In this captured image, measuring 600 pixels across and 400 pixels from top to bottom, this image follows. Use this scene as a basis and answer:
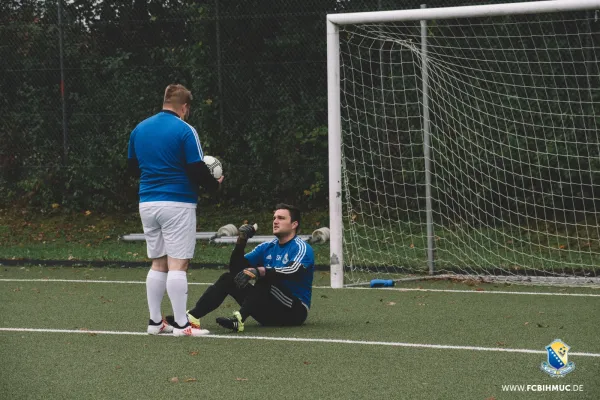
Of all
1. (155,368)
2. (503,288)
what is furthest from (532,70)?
(155,368)

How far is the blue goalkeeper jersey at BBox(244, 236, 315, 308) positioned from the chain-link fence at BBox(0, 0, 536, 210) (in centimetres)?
803

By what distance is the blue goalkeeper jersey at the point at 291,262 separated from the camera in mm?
8461

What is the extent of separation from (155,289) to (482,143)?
23.5ft

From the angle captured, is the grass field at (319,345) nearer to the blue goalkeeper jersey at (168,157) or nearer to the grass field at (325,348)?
the grass field at (325,348)

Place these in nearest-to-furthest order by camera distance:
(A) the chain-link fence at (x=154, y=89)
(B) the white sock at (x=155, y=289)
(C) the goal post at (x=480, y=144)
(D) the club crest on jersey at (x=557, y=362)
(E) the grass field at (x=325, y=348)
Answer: (E) the grass field at (x=325, y=348)
(D) the club crest on jersey at (x=557, y=362)
(B) the white sock at (x=155, y=289)
(C) the goal post at (x=480, y=144)
(A) the chain-link fence at (x=154, y=89)

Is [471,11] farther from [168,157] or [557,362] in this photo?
[557,362]

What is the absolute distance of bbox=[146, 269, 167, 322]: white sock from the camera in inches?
327

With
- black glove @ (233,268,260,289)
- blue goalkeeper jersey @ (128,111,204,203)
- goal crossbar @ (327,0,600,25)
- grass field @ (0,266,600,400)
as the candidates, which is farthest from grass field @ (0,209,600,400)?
goal crossbar @ (327,0,600,25)

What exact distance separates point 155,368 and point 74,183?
39.1 feet

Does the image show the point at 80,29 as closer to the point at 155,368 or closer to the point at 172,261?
the point at 172,261

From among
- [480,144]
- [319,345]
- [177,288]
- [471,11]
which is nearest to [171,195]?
[177,288]

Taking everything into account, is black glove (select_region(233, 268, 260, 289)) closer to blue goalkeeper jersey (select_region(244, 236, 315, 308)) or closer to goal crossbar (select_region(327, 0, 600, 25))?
blue goalkeeper jersey (select_region(244, 236, 315, 308))

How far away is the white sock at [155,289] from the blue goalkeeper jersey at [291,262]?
74 centimetres

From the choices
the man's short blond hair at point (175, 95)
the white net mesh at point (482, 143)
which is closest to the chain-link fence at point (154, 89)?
the white net mesh at point (482, 143)
